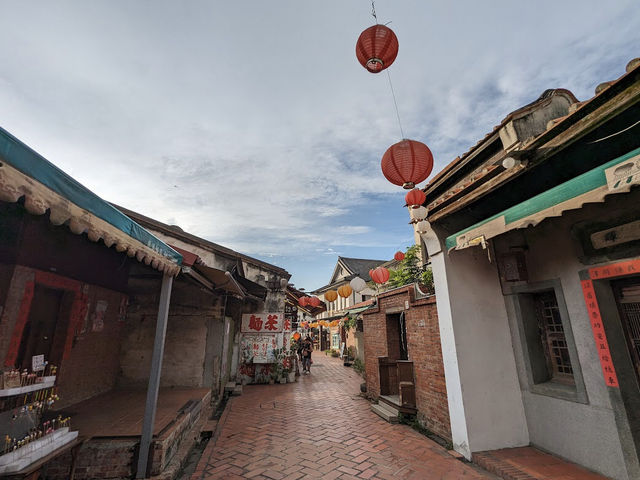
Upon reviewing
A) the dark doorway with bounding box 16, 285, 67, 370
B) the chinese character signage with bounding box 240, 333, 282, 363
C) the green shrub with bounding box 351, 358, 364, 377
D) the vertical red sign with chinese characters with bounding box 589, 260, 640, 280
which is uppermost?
the vertical red sign with chinese characters with bounding box 589, 260, 640, 280

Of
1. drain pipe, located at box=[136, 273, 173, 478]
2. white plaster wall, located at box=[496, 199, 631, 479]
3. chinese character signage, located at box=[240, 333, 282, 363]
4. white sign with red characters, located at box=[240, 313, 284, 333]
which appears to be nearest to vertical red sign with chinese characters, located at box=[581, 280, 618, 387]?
white plaster wall, located at box=[496, 199, 631, 479]

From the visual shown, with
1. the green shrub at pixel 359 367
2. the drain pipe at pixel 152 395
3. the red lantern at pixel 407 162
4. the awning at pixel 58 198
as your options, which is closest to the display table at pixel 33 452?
the drain pipe at pixel 152 395

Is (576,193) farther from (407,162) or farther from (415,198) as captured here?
(415,198)

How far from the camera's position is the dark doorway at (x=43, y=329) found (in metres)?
4.35

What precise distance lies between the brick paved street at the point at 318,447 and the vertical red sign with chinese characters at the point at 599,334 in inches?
82.2

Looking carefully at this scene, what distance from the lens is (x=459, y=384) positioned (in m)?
4.68

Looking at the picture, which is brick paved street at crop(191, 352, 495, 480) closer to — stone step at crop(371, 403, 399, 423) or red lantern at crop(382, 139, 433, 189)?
stone step at crop(371, 403, 399, 423)

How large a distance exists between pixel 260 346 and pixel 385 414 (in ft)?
21.4

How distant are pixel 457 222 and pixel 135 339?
807cm

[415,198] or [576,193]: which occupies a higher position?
[415,198]

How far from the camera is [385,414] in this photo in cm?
661

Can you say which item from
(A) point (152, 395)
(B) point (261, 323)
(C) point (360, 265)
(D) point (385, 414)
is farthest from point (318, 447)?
(C) point (360, 265)

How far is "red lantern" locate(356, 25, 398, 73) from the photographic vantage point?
383cm

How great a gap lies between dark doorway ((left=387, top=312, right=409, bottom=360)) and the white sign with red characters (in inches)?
214
